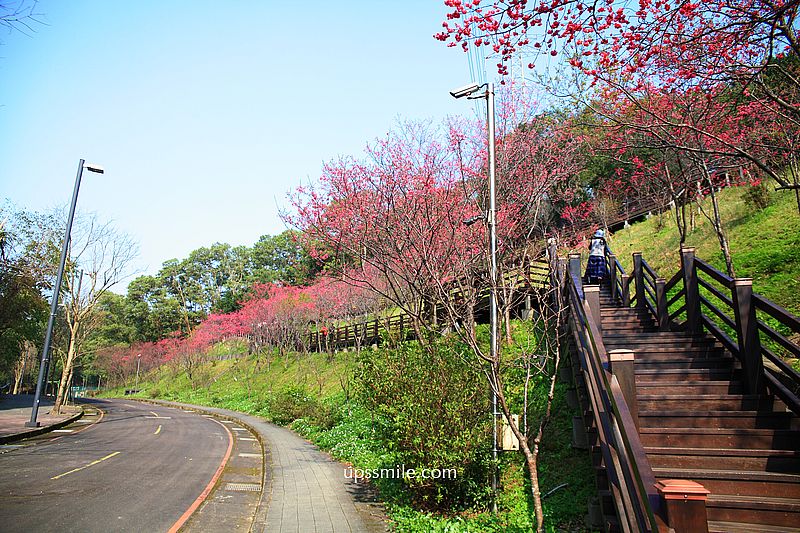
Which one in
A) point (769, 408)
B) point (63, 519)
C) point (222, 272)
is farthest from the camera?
point (222, 272)

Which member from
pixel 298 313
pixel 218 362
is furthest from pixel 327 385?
Result: pixel 218 362

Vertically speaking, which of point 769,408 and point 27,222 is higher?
point 27,222

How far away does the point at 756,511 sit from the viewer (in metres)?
4.09

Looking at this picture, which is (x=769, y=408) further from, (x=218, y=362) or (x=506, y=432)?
(x=218, y=362)

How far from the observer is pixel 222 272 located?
7219cm

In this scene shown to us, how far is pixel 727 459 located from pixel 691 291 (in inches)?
142

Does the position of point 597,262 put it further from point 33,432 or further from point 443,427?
point 33,432

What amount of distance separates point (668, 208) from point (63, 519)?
100 ft

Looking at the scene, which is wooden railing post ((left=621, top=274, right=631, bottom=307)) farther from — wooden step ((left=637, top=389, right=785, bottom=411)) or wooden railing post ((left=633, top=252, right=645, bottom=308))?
wooden step ((left=637, top=389, right=785, bottom=411))

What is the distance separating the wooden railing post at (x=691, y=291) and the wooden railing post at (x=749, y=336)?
67.5 inches

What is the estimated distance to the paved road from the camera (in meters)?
7.36

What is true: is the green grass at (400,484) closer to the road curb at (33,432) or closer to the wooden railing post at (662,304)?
the wooden railing post at (662,304)

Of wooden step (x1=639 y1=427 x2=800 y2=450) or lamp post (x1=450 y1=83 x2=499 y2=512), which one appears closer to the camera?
wooden step (x1=639 y1=427 x2=800 y2=450)

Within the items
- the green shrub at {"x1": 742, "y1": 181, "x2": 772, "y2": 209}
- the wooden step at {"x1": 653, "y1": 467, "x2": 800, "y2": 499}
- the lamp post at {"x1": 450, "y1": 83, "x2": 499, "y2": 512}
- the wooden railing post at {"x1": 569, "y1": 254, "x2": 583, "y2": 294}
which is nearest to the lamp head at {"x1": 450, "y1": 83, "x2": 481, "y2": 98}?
the lamp post at {"x1": 450, "y1": 83, "x2": 499, "y2": 512}
